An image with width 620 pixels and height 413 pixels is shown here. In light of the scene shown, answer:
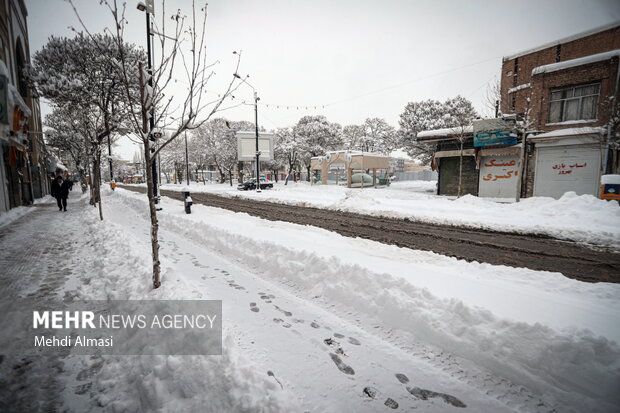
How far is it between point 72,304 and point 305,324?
3609 millimetres

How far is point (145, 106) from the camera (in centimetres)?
379

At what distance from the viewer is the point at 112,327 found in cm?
338

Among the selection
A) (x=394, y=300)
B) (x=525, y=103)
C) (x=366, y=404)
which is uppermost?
(x=525, y=103)

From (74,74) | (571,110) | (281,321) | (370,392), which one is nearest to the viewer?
(370,392)

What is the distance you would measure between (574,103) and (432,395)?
21.2 metres

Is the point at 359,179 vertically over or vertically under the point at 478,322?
over

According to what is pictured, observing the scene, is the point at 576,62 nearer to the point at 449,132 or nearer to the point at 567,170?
the point at 567,170

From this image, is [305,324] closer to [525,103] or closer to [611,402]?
[611,402]

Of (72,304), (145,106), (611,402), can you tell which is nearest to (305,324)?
(611,402)

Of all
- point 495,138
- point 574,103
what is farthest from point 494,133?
point 574,103

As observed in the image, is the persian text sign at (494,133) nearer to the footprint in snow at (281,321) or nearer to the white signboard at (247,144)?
the footprint in snow at (281,321)

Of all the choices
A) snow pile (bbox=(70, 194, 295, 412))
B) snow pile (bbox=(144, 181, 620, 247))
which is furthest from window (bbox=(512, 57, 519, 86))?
snow pile (bbox=(70, 194, 295, 412))

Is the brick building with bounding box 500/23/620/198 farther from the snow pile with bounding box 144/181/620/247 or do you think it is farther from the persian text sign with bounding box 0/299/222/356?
the persian text sign with bounding box 0/299/222/356

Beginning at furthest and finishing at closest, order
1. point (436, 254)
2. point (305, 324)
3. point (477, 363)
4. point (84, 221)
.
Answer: point (84, 221) → point (436, 254) → point (305, 324) → point (477, 363)
